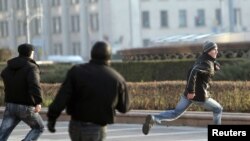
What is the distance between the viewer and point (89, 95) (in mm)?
8102

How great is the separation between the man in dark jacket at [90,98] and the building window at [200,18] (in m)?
88.3

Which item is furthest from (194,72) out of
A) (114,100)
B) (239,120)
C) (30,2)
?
(30,2)

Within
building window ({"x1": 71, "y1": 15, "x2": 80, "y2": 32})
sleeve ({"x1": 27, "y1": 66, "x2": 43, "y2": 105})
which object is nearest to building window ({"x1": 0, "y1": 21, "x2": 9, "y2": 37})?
building window ({"x1": 71, "y1": 15, "x2": 80, "y2": 32})

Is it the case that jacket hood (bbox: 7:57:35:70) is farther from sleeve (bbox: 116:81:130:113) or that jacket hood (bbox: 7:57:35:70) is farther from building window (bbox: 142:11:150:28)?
building window (bbox: 142:11:150:28)

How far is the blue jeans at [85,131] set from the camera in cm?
804

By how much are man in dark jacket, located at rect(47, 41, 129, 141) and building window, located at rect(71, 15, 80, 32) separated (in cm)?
8799

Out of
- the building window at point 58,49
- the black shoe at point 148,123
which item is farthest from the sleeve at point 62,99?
the building window at point 58,49

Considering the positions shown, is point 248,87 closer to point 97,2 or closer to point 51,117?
point 51,117

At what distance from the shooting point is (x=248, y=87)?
1700 cm

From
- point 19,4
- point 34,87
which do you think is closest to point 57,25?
point 19,4

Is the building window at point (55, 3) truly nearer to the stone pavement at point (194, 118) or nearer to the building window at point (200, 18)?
the building window at point (200, 18)

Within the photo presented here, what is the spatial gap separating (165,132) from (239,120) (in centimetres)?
153

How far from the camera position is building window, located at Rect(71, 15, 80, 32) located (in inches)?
3782

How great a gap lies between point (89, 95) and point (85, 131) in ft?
1.24
